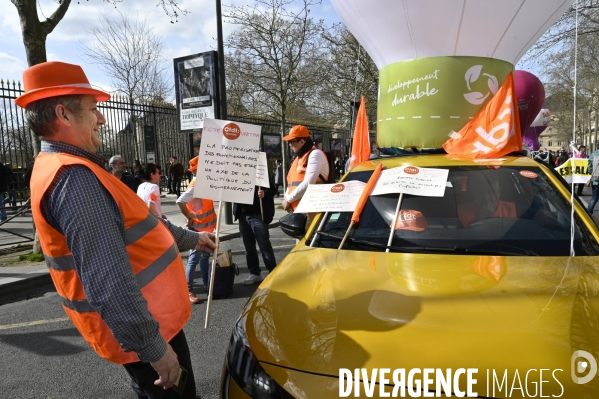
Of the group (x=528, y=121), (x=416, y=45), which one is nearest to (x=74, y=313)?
(x=416, y=45)

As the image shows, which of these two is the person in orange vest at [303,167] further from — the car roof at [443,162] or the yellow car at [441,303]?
the yellow car at [441,303]

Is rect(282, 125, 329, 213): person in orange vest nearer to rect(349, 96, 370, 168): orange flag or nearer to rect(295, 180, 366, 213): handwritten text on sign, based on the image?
rect(349, 96, 370, 168): orange flag

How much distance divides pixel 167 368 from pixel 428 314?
100 cm

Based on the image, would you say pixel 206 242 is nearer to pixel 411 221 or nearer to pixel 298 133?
pixel 411 221

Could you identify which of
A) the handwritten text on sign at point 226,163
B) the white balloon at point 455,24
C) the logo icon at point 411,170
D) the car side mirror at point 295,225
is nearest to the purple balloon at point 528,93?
the white balloon at point 455,24

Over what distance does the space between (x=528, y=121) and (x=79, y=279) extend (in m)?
6.84

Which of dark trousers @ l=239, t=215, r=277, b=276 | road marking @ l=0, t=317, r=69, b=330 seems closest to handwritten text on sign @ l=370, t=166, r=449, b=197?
dark trousers @ l=239, t=215, r=277, b=276

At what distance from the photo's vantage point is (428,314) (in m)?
1.66

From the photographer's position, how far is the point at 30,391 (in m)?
2.93

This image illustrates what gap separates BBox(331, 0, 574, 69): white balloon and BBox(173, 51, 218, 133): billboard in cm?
531

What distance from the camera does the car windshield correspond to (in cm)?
229

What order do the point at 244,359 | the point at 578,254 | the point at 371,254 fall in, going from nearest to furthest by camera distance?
the point at 244,359 → the point at 578,254 → the point at 371,254

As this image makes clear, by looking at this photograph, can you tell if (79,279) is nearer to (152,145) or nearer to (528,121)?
(528,121)

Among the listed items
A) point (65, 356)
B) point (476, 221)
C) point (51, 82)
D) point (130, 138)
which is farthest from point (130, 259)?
point (130, 138)
